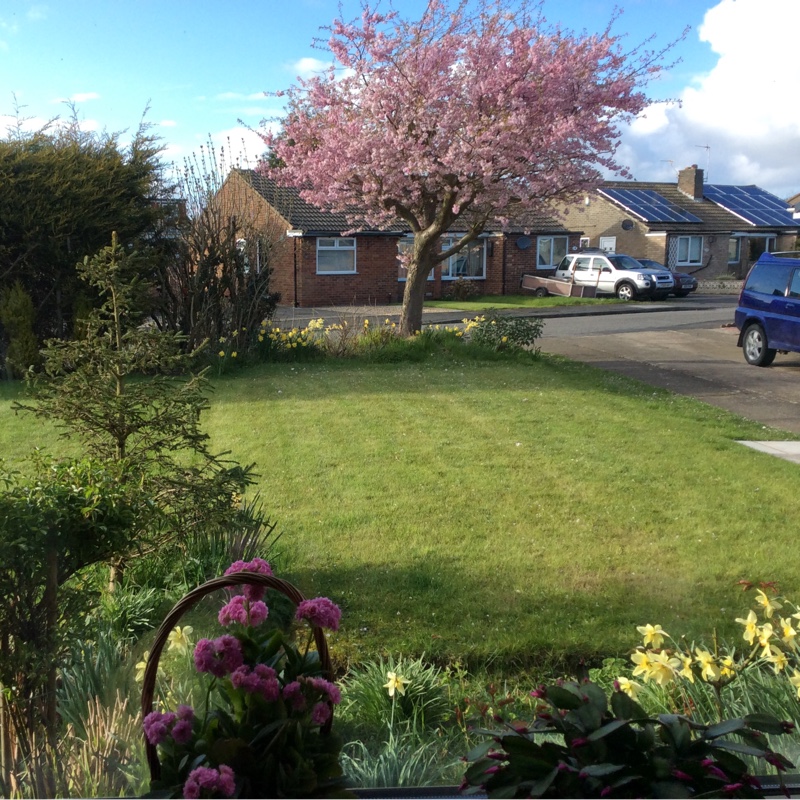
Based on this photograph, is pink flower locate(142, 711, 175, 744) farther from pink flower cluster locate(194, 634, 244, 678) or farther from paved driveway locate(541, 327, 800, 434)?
paved driveway locate(541, 327, 800, 434)

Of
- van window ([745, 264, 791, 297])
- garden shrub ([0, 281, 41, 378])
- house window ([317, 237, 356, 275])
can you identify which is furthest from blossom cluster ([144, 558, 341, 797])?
house window ([317, 237, 356, 275])

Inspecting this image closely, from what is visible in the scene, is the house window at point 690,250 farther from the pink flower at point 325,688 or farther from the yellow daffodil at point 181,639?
the pink flower at point 325,688

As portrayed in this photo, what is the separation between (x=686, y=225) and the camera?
148ft

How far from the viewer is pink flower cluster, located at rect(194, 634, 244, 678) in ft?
6.38

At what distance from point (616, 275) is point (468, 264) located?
616 cm

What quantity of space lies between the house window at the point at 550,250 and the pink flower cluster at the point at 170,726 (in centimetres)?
3725

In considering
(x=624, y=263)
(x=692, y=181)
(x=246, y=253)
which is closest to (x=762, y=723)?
(x=246, y=253)

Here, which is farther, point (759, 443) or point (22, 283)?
point (22, 283)

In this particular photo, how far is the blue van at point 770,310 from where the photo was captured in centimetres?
1444

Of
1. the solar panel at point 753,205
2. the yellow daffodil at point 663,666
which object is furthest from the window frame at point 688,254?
the yellow daffodil at point 663,666

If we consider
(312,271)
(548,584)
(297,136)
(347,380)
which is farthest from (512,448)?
(312,271)

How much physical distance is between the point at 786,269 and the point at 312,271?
64.6 ft

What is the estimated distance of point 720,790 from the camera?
1.68 meters

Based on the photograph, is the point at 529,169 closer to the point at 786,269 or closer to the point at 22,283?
the point at 786,269
